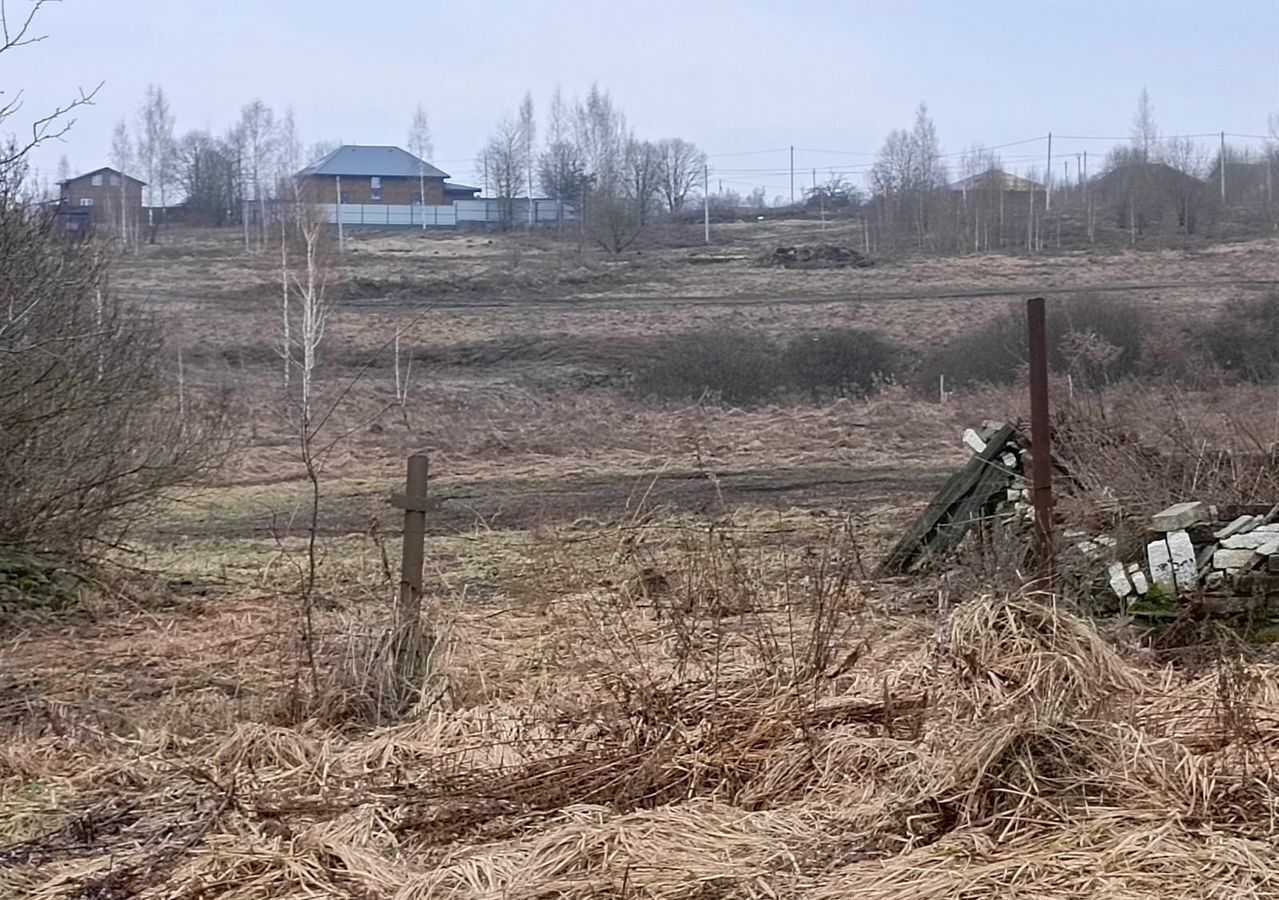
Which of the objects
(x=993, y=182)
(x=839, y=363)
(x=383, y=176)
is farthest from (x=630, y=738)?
(x=383, y=176)

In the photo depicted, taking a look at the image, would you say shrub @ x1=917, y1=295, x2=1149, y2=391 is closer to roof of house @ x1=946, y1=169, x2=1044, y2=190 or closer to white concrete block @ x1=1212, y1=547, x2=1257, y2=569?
white concrete block @ x1=1212, y1=547, x2=1257, y2=569

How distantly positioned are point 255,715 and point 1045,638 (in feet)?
11.6

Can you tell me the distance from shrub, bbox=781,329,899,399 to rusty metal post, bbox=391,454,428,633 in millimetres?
25080

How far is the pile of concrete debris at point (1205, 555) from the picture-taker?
7.71 m

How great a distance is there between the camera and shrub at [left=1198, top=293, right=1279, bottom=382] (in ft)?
99.5

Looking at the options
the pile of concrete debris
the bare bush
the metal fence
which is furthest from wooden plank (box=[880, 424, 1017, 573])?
the metal fence

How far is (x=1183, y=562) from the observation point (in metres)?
7.87

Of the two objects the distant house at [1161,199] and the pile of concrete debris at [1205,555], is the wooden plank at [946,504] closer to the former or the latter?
the pile of concrete debris at [1205,555]

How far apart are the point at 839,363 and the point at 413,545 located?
2653 centimetres

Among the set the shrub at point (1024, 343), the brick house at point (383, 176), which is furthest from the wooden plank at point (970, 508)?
the brick house at point (383, 176)

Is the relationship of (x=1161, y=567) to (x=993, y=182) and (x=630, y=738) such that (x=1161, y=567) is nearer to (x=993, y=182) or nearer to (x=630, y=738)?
(x=630, y=738)

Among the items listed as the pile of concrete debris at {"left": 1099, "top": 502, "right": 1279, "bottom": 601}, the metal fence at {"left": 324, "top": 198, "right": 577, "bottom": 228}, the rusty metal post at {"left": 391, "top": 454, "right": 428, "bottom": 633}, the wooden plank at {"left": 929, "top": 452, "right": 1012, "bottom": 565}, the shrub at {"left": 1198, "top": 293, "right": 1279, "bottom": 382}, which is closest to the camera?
the rusty metal post at {"left": 391, "top": 454, "right": 428, "bottom": 633}

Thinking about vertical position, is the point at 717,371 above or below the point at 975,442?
below

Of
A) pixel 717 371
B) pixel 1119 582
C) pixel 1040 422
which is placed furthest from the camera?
pixel 717 371
